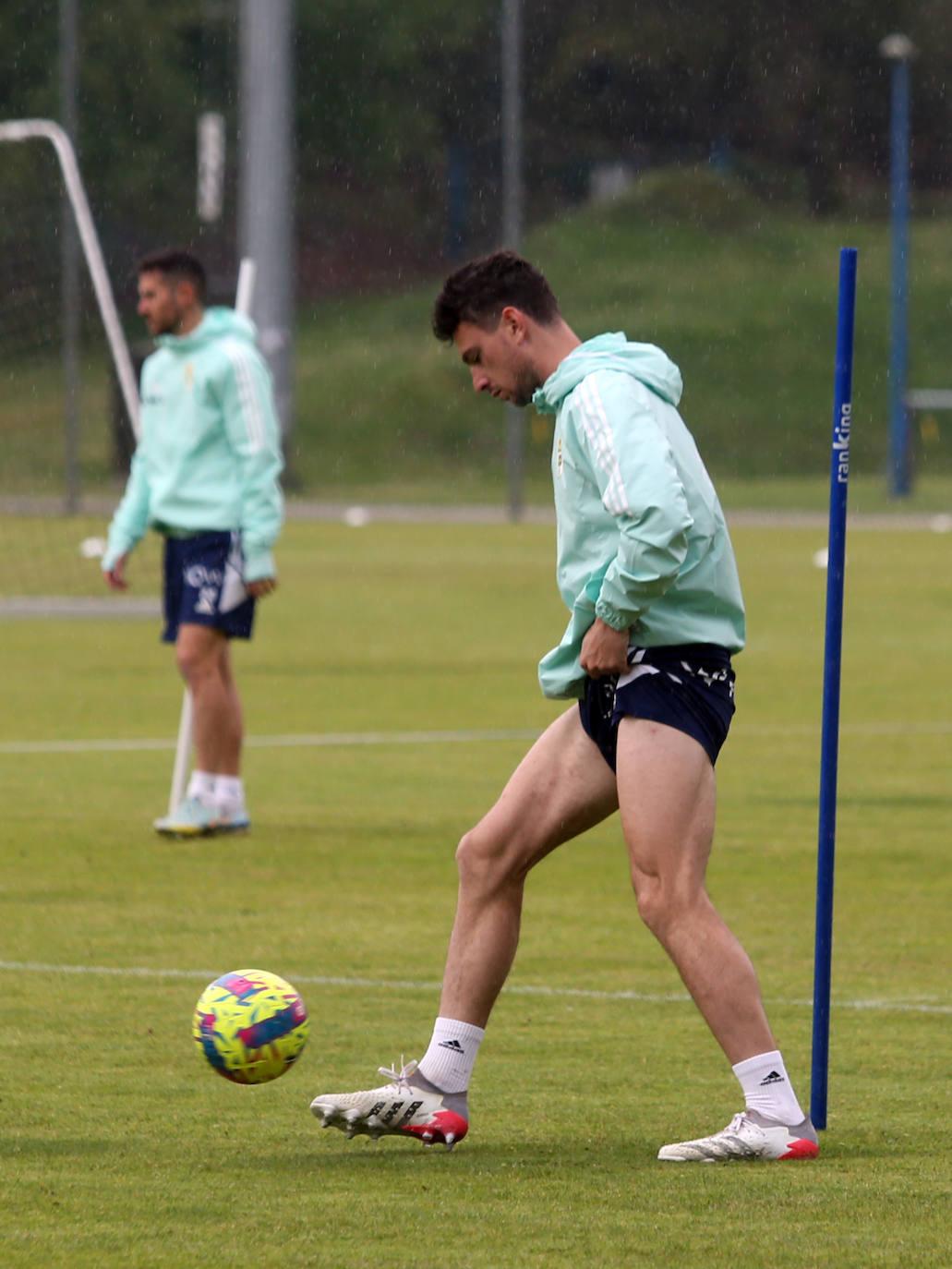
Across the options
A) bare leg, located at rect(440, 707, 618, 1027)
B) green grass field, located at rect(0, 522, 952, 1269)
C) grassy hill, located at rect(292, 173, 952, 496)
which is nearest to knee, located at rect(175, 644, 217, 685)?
green grass field, located at rect(0, 522, 952, 1269)

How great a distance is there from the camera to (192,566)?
36.9 ft

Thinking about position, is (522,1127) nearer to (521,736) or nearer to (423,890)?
(423,890)

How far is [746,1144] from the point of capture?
Answer: 6.01m

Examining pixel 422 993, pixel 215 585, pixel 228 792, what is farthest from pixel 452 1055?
pixel 228 792

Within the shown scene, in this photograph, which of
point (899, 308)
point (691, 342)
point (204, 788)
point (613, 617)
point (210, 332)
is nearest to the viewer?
point (613, 617)

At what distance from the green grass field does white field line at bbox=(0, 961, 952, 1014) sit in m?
0.02

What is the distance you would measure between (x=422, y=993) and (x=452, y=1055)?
6.31 ft

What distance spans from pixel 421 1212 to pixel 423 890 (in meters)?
4.50

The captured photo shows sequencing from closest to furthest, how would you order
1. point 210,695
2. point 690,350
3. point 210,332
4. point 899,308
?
point 210,695, point 210,332, point 899,308, point 690,350

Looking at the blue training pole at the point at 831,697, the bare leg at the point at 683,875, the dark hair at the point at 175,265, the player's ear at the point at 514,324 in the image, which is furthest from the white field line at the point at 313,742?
the bare leg at the point at 683,875

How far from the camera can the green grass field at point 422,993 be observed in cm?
556

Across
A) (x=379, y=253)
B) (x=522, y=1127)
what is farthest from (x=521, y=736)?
(x=379, y=253)

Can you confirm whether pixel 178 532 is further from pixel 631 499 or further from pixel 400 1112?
pixel 631 499

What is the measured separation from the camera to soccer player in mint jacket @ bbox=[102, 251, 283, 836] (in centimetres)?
1123
